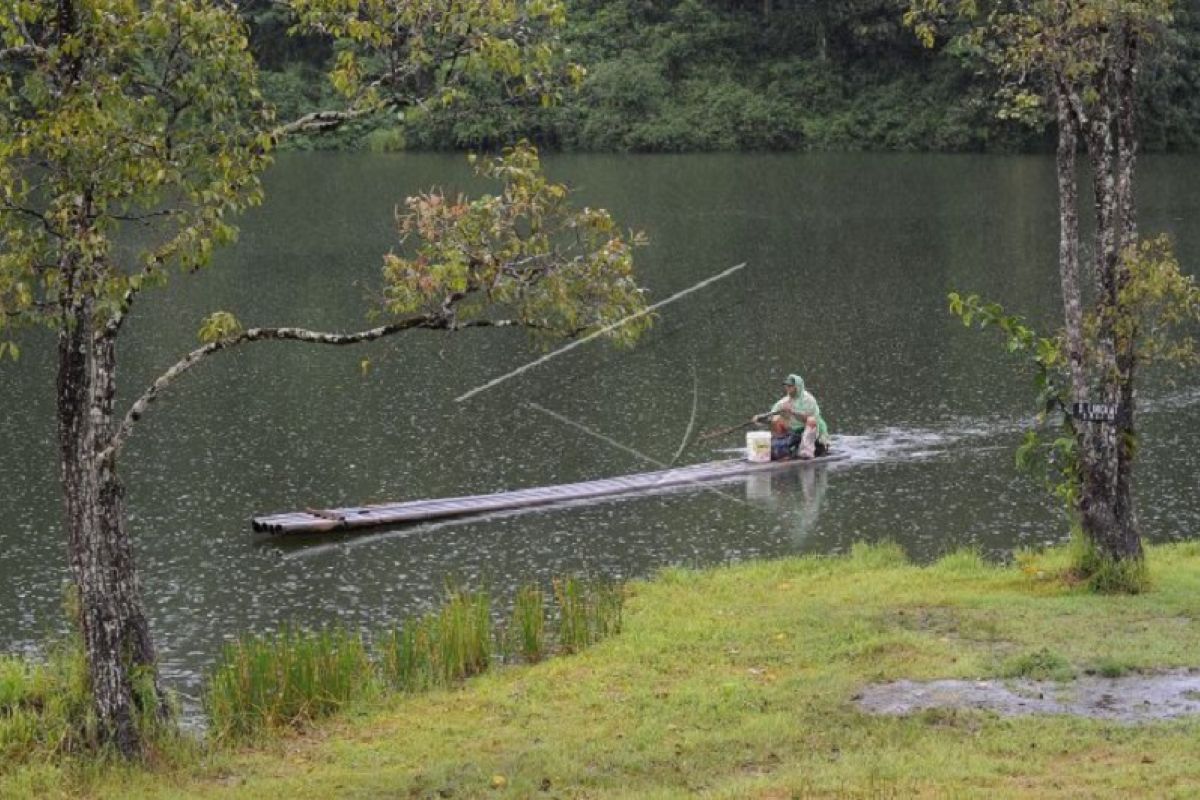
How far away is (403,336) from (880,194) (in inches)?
1279

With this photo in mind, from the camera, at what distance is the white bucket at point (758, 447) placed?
32438 millimetres

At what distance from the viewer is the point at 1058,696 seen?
15.7 meters

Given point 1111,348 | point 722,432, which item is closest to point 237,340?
point 1111,348

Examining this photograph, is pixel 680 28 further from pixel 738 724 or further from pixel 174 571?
pixel 738 724

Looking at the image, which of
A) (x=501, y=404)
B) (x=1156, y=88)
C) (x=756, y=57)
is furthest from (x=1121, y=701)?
(x=756, y=57)

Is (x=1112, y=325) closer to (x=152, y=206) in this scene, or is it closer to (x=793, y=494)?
(x=152, y=206)

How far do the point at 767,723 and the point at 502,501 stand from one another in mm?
14604

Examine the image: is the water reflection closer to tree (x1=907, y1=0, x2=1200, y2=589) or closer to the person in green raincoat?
the person in green raincoat

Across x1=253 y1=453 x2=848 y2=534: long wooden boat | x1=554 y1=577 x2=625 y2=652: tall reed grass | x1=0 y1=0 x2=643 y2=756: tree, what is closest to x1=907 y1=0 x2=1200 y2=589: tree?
x1=554 y1=577 x2=625 y2=652: tall reed grass

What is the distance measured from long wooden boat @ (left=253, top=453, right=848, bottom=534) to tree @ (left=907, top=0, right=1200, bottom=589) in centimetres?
1041

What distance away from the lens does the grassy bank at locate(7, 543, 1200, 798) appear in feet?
44.3

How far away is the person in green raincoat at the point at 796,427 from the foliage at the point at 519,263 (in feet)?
55.6

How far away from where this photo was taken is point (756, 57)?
9619 cm

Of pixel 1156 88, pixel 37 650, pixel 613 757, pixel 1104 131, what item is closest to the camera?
pixel 613 757
